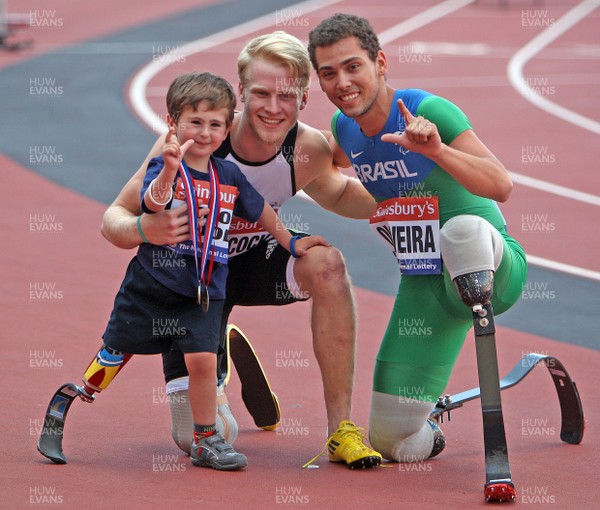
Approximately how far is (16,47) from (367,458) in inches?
647

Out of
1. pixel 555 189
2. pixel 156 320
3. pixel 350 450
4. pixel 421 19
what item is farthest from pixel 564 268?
pixel 421 19

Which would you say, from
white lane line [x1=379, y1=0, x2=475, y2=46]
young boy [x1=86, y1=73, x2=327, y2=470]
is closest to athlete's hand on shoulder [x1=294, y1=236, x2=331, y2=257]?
young boy [x1=86, y1=73, x2=327, y2=470]

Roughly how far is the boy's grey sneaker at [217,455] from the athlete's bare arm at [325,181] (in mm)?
1426

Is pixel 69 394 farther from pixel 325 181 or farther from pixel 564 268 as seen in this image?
pixel 564 268

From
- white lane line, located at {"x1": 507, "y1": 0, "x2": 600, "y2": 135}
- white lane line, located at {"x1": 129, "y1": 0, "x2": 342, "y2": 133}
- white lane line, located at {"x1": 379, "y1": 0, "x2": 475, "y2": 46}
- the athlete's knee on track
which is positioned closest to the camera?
the athlete's knee on track

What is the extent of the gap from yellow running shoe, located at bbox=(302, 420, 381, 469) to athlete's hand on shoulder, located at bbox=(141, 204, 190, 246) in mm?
1086

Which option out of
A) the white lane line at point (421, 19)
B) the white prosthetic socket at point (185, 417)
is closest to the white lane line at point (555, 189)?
the white prosthetic socket at point (185, 417)

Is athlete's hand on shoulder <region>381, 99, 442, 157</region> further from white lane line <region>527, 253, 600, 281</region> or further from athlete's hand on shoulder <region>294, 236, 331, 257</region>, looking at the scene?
white lane line <region>527, 253, 600, 281</region>

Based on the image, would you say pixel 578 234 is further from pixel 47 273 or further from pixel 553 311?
pixel 47 273

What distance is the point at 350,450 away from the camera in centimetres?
499

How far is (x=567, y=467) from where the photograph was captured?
5.18m

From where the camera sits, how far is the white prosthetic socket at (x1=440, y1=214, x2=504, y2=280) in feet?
15.4

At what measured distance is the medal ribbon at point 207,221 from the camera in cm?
490

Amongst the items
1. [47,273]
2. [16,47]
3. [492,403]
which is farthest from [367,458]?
[16,47]
